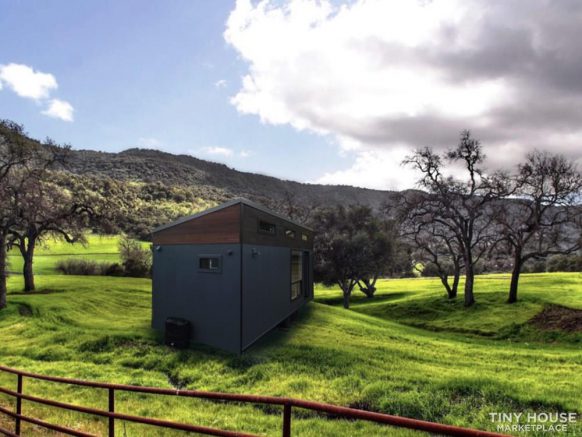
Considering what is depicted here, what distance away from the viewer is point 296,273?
75.8 feet

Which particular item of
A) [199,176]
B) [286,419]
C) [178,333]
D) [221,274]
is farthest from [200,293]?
[199,176]

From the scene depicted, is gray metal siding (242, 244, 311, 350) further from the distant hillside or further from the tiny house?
the distant hillside

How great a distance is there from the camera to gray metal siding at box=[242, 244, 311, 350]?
14.2 metres

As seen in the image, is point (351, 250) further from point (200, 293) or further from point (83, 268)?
point (83, 268)

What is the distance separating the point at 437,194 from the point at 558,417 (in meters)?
25.5

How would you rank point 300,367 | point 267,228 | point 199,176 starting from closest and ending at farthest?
point 300,367 → point 267,228 → point 199,176

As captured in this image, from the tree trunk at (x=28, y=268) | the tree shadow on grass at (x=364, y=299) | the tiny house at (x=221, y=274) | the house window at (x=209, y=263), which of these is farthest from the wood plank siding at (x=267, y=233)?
the tree shadow on grass at (x=364, y=299)

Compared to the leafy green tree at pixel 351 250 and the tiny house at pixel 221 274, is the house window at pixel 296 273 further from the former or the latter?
the leafy green tree at pixel 351 250

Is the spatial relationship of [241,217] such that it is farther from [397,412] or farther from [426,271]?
[426,271]

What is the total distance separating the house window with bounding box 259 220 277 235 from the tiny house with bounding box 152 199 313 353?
4 cm

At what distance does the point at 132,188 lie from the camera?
324 ft

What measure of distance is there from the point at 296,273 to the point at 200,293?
30.0 feet

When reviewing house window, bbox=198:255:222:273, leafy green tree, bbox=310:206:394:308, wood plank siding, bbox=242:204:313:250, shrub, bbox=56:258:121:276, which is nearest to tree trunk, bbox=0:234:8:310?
house window, bbox=198:255:222:273

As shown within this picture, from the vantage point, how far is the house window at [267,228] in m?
15.9
